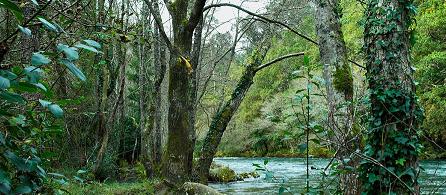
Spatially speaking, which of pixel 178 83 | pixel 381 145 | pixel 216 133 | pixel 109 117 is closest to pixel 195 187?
pixel 178 83

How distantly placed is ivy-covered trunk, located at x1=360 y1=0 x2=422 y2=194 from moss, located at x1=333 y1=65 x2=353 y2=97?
1345mm

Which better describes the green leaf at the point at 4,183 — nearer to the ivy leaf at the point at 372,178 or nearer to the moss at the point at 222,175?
the ivy leaf at the point at 372,178

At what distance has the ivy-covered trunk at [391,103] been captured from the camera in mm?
3986

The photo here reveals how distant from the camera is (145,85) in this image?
17.6 meters

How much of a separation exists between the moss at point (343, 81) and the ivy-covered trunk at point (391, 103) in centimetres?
134

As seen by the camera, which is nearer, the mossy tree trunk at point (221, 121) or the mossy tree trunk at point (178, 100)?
the mossy tree trunk at point (178, 100)

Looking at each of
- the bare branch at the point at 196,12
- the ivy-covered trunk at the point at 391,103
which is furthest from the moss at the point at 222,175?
the ivy-covered trunk at the point at 391,103

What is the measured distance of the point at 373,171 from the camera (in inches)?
160

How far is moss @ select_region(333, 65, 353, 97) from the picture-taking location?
225 inches

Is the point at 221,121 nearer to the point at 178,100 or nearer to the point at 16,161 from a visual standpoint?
the point at 178,100

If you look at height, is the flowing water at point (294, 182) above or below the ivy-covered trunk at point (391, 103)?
below

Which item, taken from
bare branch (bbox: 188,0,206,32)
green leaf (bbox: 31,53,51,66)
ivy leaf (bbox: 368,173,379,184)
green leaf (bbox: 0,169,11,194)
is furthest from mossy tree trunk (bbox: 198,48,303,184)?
green leaf (bbox: 0,169,11,194)

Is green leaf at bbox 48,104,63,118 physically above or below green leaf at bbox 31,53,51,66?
below

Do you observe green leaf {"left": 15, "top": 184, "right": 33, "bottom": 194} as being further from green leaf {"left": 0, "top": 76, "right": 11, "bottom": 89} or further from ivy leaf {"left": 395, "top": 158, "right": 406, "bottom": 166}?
ivy leaf {"left": 395, "top": 158, "right": 406, "bottom": 166}
